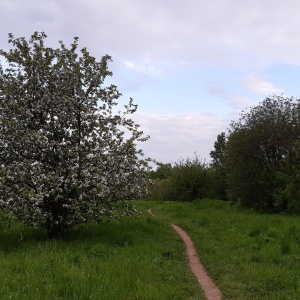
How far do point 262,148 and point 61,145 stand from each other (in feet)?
60.3

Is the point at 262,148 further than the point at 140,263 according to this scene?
Yes

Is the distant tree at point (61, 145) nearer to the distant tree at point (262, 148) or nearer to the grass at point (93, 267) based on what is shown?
the grass at point (93, 267)

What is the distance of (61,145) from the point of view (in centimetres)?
1273

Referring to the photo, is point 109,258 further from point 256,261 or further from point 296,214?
point 296,214

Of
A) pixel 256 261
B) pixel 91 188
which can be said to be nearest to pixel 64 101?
pixel 91 188

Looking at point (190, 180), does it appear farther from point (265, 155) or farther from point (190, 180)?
point (265, 155)

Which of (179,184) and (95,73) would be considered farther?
(179,184)

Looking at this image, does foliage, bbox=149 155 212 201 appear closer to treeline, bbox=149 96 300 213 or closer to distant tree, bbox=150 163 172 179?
distant tree, bbox=150 163 172 179

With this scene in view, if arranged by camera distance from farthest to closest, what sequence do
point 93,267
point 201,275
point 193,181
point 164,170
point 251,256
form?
point 164,170
point 193,181
point 251,256
point 201,275
point 93,267

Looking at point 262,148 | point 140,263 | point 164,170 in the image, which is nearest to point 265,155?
point 262,148

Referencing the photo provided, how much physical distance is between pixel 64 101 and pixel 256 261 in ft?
26.5

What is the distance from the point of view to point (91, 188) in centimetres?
1244

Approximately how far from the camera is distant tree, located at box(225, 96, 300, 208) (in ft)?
86.3

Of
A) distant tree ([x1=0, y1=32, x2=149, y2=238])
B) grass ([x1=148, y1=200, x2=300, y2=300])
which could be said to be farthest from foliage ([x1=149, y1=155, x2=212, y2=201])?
distant tree ([x1=0, y1=32, x2=149, y2=238])
